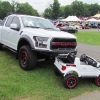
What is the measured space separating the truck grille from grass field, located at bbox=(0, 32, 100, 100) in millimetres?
928

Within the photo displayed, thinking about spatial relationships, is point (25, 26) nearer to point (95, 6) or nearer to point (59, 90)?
point (59, 90)

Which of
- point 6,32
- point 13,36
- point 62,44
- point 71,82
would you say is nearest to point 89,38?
point 6,32

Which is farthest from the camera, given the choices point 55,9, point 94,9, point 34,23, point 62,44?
point 94,9

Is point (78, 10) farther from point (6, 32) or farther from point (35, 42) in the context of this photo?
point (35, 42)

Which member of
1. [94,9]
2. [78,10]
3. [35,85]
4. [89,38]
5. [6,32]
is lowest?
[89,38]

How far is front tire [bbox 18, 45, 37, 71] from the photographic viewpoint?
5.85m

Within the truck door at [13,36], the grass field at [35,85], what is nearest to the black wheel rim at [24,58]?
the grass field at [35,85]

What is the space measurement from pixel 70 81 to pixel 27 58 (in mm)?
1715

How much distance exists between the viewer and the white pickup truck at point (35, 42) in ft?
18.6

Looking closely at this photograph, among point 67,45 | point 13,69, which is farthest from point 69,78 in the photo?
point 13,69

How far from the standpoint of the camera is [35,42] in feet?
18.8

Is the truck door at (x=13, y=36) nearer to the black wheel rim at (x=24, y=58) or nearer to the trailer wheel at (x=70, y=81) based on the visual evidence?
the black wheel rim at (x=24, y=58)

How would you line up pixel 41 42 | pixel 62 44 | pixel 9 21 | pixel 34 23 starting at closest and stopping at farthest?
pixel 41 42 < pixel 62 44 < pixel 34 23 < pixel 9 21

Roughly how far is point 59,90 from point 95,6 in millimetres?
139239
